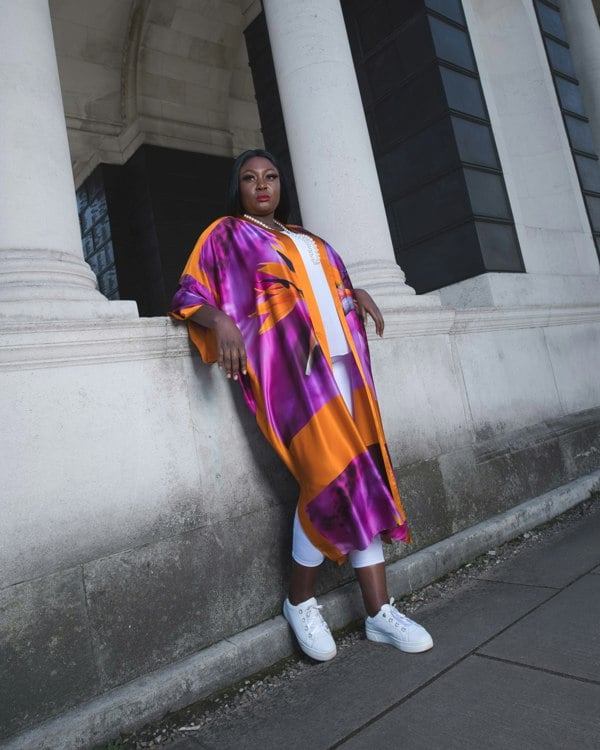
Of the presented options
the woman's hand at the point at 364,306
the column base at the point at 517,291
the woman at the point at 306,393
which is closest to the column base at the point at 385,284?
the woman's hand at the point at 364,306

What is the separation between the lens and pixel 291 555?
2.94 meters

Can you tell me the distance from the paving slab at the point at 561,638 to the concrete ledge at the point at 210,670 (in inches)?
29.1

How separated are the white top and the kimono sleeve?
44 cm

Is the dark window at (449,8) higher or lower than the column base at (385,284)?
higher

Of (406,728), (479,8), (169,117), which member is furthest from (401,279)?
(169,117)

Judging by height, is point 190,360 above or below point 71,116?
below

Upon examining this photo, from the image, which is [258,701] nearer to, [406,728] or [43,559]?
[406,728]

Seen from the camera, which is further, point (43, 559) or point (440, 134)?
point (440, 134)

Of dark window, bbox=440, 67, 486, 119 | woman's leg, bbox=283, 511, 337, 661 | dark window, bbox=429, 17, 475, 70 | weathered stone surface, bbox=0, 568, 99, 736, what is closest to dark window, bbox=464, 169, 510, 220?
dark window, bbox=440, 67, 486, 119

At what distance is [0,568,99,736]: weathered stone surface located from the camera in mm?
2100

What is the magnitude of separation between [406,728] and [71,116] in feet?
32.0

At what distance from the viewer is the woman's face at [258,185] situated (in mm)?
2902

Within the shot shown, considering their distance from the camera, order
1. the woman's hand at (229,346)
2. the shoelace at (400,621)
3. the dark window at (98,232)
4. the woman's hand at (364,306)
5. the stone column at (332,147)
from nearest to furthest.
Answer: the woman's hand at (229,346)
the shoelace at (400,621)
the woman's hand at (364,306)
the stone column at (332,147)
the dark window at (98,232)

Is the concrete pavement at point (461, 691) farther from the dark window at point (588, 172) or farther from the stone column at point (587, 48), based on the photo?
the stone column at point (587, 48)
